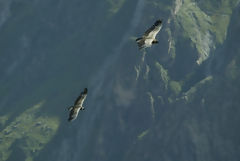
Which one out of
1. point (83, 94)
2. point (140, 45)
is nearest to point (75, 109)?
point (83, 94)

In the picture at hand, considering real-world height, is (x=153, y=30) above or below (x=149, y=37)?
above

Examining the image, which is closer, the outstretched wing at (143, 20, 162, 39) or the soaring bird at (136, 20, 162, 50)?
the soaring bird at (136, 20, 162, 50)

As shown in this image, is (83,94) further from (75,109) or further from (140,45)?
(140,45)

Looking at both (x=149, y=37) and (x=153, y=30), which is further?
(x=149, y=37)

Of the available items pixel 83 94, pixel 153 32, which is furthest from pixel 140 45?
pixel 83 94

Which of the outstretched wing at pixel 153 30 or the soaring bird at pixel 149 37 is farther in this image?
the outstretched wing at pixel 153 30

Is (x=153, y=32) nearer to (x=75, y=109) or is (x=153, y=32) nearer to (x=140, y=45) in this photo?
(x=140, y=45)

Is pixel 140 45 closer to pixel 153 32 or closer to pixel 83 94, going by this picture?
pixel 153 32
